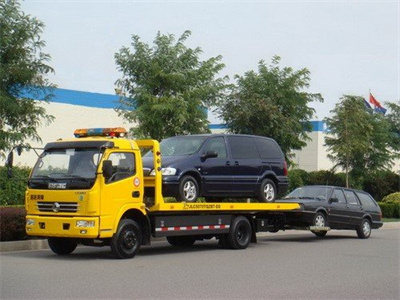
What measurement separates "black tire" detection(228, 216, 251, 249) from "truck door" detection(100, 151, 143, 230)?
136 inches

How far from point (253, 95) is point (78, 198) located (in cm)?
1747

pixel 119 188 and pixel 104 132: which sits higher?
pixel 104 132

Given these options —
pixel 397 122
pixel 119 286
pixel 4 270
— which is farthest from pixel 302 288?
pixel 397 122

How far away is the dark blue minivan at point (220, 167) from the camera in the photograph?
16.4m

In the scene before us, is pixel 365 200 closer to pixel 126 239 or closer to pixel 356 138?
pixel 126 239

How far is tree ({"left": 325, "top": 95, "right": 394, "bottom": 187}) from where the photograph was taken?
126 ft

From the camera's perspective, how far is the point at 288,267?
14375 mm

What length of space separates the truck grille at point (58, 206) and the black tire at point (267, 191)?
5604mm

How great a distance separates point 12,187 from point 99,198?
1169 cm

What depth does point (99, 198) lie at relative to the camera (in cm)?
1451

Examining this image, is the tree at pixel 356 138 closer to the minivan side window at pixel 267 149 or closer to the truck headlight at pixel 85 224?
the minivan side window at pixel 267 149

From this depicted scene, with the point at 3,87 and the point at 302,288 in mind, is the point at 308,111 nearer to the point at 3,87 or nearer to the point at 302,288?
the point at 3,87

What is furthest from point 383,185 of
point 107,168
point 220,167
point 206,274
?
point 206,274

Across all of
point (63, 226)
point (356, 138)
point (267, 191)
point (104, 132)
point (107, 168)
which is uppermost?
point (356, 138)
